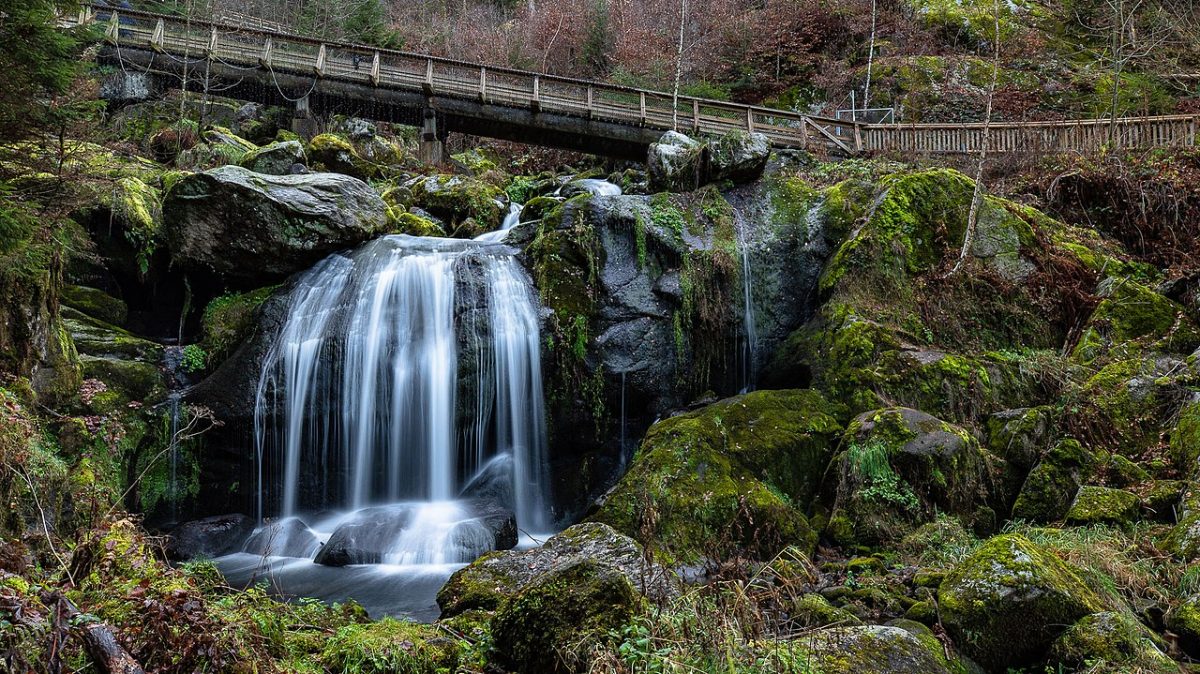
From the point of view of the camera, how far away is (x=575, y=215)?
10922 millimetres

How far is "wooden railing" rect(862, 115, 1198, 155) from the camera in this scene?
1398 cm

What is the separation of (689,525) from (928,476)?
7.77 ft

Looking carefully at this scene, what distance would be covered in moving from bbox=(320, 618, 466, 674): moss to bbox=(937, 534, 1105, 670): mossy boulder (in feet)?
9.95

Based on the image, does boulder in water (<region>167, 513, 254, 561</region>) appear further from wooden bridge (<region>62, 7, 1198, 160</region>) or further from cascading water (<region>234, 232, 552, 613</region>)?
wooden bridge (<region>62, 7, 1198, 160</region>)

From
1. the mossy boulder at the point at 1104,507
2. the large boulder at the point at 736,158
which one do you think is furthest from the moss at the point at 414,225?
the mossy boulder at the point at 1104,507

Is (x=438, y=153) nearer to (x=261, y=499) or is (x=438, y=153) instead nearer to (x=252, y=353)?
(x=252, y=353)

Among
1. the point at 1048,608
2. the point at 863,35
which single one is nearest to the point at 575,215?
the point at 1048,608

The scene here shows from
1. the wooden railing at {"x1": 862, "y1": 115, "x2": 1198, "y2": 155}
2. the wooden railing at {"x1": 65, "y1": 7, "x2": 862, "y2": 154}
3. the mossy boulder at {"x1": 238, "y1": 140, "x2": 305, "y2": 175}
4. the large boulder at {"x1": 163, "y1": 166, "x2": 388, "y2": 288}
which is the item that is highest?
the wooden railing at {"x1": 65, "y1": 7, "x2": 862, "y2": 154}

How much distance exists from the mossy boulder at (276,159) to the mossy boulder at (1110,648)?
14.8 metres

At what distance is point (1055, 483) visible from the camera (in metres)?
6.99

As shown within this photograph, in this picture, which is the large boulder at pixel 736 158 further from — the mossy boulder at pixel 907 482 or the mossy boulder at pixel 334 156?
the mossy boulder at pixel 334 156

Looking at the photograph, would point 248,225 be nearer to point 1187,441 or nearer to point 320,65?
point 320,65

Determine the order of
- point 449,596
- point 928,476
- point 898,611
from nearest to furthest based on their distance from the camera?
1. point 898,611
2. point 449,596
3. point 928,476

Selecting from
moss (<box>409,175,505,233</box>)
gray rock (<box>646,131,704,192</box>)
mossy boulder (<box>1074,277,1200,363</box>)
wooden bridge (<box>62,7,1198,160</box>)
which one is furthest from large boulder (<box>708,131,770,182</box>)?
wooden bridge (<box>62,7,1198,160</box>)
